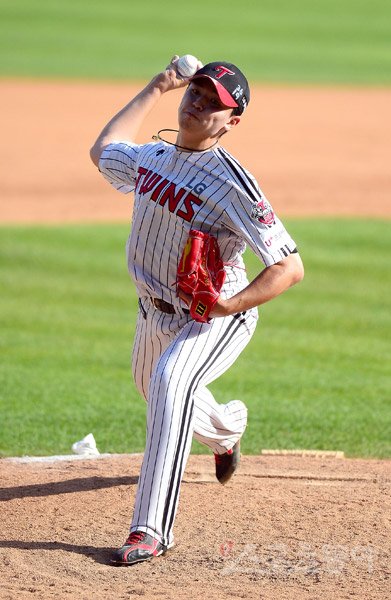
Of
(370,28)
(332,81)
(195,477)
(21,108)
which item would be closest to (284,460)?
(195,477)

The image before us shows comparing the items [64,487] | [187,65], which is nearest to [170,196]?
[187,65]

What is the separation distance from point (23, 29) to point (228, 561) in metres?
29.0

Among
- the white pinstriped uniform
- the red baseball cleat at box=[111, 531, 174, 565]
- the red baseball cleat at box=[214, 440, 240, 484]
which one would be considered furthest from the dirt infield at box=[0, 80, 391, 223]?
the red baseball cleat at box=[111, 531, 174, 565]

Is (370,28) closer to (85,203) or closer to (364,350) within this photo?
(85,203)

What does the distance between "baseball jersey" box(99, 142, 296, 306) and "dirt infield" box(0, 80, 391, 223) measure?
25.8 feet

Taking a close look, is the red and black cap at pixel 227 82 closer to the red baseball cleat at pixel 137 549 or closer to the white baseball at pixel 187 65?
the white baseball at pixel 187 65

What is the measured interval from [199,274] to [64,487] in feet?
4.63

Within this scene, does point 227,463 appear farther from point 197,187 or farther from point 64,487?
point 197,187

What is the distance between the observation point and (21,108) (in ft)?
65.8

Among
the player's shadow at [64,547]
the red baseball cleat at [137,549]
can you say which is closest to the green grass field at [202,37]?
the player's shadow at [64,547]

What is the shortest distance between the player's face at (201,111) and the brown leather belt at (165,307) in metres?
0.68

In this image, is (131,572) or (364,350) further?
(364,350)

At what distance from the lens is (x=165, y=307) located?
14.8ft

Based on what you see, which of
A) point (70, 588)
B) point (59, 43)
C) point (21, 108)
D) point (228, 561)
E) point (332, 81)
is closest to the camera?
point (70, 588)
